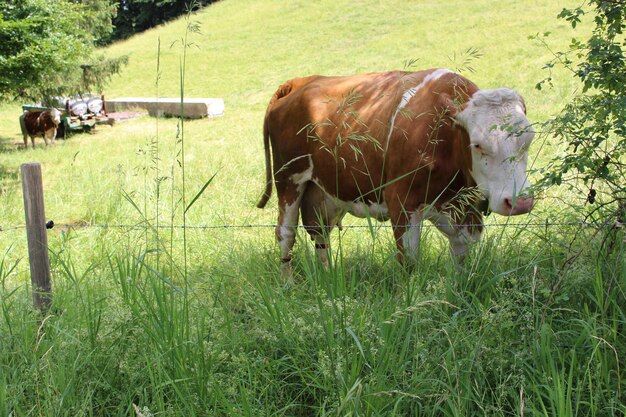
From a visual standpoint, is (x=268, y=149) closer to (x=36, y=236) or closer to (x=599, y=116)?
(x=36, y=236)

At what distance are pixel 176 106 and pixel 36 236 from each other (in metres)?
17.2

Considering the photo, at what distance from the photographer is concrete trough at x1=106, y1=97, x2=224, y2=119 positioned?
19.4 m

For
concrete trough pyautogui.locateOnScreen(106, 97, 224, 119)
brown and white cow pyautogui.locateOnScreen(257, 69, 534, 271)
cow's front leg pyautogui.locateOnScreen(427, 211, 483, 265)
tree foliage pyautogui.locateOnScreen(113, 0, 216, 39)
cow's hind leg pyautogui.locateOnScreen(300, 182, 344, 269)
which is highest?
tree foliage pyautogui.locateOnScreen(113, 0, 216, 39)

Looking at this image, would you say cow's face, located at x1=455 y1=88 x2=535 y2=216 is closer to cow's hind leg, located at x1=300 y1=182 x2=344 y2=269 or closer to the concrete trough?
cow's hind leg, located at x1=300 y1=182 x2=344 y2=269

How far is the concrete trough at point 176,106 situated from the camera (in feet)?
63.6

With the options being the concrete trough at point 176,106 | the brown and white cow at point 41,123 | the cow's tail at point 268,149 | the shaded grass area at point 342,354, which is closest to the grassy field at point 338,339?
the shaded grass area at point 342,354

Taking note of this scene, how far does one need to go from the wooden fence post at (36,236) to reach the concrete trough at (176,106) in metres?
14.5

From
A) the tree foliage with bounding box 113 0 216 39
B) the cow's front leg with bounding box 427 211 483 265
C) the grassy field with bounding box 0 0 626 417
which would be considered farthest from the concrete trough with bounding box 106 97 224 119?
the tree foliage with bounding box 113 0 216 39

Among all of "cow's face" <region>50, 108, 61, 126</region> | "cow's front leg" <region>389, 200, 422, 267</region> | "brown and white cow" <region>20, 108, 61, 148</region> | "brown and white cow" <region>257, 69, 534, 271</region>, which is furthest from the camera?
"cow's face" <region>50, 108, 61, 126</region>

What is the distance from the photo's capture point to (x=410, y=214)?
4121 millimetres

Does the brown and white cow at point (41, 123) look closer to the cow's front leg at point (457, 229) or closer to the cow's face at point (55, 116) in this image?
the cow's face at point (55, 116)

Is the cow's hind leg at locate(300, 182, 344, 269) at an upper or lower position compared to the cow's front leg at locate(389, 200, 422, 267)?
lower

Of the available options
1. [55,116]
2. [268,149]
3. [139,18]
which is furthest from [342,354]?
[139,18]

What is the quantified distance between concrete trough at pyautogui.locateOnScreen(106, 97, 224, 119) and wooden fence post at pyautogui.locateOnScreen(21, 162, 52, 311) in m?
14.5
